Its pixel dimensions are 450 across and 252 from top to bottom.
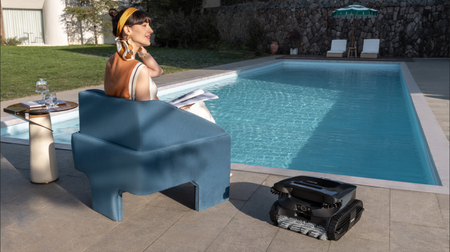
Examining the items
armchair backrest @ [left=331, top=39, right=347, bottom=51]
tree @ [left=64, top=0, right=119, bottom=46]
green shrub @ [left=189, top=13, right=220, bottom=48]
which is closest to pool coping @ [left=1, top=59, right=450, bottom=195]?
armchair backrest @ [left=331, top=39, right=347, bottom=51]

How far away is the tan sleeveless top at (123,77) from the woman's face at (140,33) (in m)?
0.17

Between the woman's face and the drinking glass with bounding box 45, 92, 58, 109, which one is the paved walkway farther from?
the woman's face

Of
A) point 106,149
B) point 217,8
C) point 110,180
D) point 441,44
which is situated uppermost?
point 217,8

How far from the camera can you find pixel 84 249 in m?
2.21

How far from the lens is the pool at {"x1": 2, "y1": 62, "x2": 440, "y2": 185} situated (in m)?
4.58

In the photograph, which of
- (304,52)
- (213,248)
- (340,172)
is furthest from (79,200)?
(304,52)

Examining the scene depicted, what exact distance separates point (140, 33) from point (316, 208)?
1588 mm

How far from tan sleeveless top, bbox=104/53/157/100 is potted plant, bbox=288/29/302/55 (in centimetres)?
1767

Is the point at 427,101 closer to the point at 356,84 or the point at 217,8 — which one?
the point at 356,84

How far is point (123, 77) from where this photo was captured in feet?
7.84

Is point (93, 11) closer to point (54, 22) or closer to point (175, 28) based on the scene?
point (54, 22)

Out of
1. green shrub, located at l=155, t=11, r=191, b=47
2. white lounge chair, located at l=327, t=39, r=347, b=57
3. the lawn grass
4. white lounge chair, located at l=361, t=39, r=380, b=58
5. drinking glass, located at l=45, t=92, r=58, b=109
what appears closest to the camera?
drinking glass, located at l=45, t=92, r=58, b=109

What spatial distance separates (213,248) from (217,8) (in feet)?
72.0

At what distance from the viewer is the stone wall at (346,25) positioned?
17.1 meters
